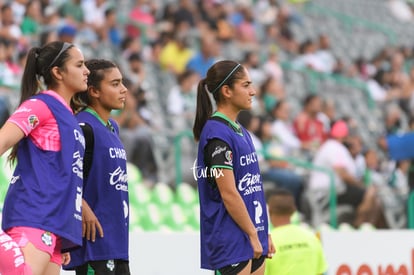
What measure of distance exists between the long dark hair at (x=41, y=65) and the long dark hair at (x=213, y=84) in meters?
1.03

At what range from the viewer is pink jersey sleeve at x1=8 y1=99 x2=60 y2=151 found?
5445 millimetres

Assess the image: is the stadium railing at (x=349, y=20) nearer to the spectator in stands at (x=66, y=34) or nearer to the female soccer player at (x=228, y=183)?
the spectator in stands at (x=66, y=34)

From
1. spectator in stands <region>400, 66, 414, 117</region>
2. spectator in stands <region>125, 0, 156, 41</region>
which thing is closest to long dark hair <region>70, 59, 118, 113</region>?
spectator in stands <region>125, 0, 156, 41</region>

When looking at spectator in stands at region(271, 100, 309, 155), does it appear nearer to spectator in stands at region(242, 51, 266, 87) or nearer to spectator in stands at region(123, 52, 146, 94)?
spectator in stands at region(242, 51, 266, 87)

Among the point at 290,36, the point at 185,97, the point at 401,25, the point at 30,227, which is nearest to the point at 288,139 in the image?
the point at 185,97

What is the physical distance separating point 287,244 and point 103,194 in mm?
2303

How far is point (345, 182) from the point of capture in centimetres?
1373

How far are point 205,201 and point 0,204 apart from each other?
8.55 feet

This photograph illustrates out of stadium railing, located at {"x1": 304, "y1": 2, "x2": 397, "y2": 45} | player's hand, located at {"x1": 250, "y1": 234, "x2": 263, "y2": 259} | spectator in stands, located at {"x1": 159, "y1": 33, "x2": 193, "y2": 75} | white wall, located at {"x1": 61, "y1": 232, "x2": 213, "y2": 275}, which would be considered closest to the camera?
player's hand, located at {"x1": 250, "y1": 234, "x2": 263, "y2": 259}

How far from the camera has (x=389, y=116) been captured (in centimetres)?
1836

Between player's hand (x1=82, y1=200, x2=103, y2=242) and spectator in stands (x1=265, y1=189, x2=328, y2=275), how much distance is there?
2.24 meters

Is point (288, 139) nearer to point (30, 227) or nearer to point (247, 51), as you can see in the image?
point (247, 51)

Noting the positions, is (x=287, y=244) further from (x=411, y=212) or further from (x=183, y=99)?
(x=183, y=99)

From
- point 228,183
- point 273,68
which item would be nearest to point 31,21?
point 273,68
